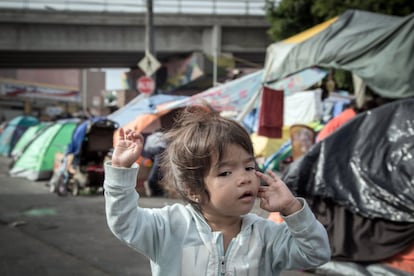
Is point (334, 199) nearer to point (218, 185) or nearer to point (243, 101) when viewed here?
point (218, 185)

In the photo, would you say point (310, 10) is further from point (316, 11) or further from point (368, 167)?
point (368, 167)

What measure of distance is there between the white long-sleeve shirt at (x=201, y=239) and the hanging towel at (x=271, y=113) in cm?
522

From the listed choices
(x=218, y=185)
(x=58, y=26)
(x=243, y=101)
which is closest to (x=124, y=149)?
(x=218, y=185)

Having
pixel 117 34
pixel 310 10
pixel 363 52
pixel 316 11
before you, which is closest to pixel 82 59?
pixel 117 34

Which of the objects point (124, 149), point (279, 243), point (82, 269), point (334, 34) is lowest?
point (82, 269)

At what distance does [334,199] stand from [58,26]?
75.4 feet

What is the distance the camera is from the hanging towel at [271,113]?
6.98m

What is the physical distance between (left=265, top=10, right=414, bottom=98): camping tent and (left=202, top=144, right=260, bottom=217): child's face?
11.5ft

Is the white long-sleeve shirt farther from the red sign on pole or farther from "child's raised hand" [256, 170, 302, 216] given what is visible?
the red sign on pole

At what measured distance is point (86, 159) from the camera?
9.87 meters

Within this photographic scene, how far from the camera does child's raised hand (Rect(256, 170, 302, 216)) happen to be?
161 cm

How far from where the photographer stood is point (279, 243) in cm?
175

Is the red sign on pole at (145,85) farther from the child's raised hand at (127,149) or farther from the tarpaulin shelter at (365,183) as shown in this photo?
the child's raised hand at (127,149)

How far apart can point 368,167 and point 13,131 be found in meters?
18.5
